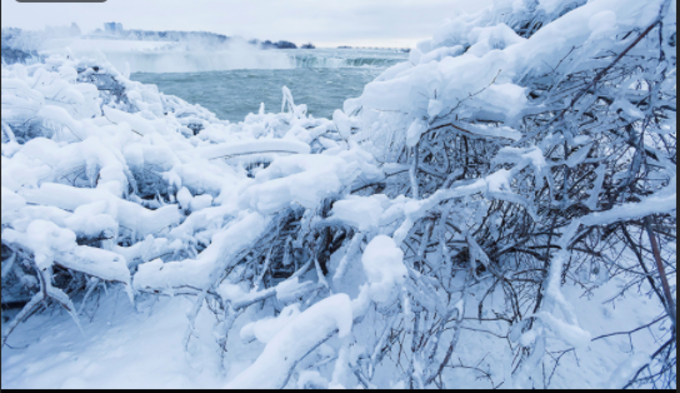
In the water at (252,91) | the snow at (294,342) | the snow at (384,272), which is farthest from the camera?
the water at (252,91)

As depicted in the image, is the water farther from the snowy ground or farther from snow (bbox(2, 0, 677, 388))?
the snowy ground

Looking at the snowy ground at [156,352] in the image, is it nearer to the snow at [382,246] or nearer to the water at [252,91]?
the snow at [382,246]

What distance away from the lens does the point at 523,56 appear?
1.69 metres

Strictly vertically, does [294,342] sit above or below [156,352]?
above

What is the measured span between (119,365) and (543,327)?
1.86 meters

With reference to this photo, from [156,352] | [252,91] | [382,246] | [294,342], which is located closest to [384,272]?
[382,246]

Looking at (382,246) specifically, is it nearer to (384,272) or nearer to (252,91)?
(384,272)

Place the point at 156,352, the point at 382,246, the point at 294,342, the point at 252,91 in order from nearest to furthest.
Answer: the point at 294,342 → the point at 382,246 → the point at 156,352 → the point at 252,91

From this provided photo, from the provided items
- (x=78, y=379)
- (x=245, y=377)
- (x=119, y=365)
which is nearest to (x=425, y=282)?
(x=245, y=377)

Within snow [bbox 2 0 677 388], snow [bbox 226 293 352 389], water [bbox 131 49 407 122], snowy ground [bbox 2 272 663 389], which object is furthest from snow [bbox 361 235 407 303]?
water [bbox 131 49 407 122]

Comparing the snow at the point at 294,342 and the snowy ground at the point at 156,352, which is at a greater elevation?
the snow at the point at 294,342

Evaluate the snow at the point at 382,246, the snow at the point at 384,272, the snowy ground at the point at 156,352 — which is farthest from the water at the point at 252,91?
the snow at the point at 384,272

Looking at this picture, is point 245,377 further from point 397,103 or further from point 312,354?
point 397,103

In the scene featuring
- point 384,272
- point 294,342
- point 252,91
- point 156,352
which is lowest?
point 156,352
